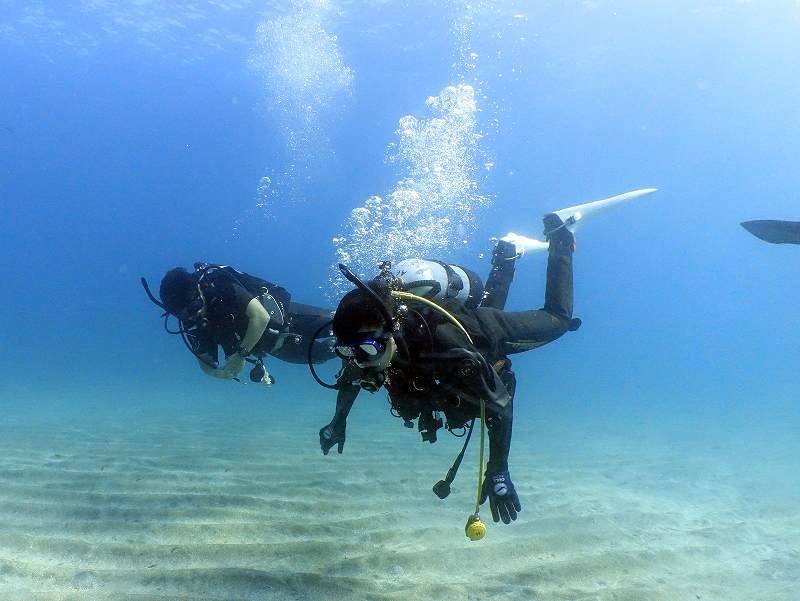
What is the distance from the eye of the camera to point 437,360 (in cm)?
315

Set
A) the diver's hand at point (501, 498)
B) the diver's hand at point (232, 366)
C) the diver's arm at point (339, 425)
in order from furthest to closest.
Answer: the diver's hand at point (232, 366) < the diver's arm at point (339, 425) < the diver's hand at point (501, 498)

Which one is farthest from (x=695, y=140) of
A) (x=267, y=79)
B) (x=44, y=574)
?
(x=44, y=574)

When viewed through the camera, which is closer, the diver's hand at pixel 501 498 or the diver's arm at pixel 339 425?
the diver's hand at pixel 501 498

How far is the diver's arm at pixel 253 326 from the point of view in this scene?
546 centimetres

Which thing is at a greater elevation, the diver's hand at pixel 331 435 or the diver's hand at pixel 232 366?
the diver's hand at pixel 232 366

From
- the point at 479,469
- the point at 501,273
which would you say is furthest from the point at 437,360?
the point at 501,273

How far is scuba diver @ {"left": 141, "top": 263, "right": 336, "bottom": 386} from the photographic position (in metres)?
5.34

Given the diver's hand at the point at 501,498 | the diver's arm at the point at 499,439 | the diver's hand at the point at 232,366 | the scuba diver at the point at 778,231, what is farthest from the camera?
the diver's hand at the point at 232,366

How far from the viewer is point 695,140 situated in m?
55.7

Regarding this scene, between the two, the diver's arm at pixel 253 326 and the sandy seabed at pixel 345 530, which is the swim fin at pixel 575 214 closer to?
the diver's arm at pixel 253 326

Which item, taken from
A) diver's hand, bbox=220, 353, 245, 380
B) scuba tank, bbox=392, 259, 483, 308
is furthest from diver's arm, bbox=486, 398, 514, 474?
diver's hand, bbox=220, 353, 245, 380

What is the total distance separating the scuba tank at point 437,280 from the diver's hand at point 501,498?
4.89 feet

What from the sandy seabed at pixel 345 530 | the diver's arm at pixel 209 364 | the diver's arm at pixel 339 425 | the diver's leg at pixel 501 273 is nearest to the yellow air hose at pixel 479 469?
the sandy seabed at pixel 345 530

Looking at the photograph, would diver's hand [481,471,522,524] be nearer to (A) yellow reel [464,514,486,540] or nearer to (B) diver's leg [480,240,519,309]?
(A) yellow reel [464,514,486,540]
